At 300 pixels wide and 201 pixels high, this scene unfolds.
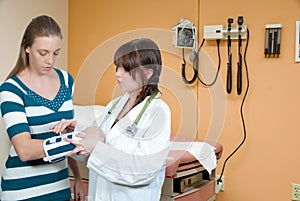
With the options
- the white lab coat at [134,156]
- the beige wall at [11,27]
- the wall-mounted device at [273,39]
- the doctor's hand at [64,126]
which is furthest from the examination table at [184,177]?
the beige wall at [11,27]

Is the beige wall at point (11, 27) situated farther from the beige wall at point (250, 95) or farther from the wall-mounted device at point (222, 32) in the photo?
the wall-mounted device at point (222, 32)

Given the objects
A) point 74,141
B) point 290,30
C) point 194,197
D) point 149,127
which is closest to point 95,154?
point 74,141

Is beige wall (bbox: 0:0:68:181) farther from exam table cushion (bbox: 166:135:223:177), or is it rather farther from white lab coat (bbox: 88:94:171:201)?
white lab coat (bbox: 88:94:171:201)

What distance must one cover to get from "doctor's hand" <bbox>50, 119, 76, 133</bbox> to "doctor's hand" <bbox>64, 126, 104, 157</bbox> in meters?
0.05

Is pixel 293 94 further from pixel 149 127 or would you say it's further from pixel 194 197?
pixel 149 127

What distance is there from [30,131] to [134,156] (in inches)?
14.5

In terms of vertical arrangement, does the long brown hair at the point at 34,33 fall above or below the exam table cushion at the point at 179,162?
above

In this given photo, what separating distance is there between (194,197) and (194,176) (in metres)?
0.11

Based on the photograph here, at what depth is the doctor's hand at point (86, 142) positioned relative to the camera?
4.24ft

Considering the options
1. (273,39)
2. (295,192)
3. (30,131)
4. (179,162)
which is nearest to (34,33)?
(30,131)

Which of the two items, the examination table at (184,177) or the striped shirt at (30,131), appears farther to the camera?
the examination table at (184,177)

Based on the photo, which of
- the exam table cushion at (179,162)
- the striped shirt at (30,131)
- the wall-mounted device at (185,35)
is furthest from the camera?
the wall-mounted device at (185,35)

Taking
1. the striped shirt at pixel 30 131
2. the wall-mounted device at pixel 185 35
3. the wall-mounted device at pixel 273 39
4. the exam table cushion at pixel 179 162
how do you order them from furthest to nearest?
the wall-mounted device at pixel 185 35, the wall-mounted device at pixel 273 39, the exam table cushion at pixel 179 162, the striped shirt at pixel 30 131

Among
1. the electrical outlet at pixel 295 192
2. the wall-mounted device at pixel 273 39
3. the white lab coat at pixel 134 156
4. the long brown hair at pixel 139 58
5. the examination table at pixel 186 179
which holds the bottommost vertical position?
the electrical outlet at pixel 295 192
